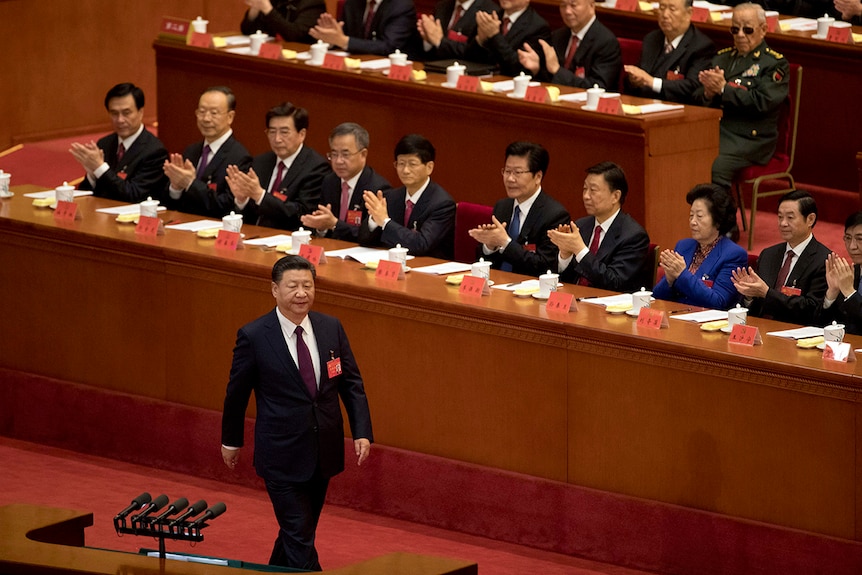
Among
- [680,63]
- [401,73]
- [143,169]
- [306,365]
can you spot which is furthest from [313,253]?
[680,63]

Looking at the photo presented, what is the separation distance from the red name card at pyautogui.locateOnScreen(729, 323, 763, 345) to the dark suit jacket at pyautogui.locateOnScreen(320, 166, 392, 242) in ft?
6.45

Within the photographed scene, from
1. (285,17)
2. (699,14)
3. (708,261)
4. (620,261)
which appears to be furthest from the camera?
(285,17)

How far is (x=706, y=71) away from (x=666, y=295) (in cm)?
212

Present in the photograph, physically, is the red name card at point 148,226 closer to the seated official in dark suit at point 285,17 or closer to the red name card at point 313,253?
the red name card at point 313,253

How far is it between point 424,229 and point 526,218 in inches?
16.7

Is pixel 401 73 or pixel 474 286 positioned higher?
pixel 401 73

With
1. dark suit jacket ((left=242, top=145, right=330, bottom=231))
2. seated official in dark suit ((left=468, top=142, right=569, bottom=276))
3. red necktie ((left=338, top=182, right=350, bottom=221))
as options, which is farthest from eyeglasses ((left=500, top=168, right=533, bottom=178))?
dark suit jacket ((left=242, top=145, right=330, bottom=231))

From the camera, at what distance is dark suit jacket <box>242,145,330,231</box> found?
285 inches

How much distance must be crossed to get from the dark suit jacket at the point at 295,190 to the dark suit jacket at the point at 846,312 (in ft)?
7.83

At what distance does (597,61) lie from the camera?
28.0 ft

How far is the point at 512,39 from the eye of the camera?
29.1 ft

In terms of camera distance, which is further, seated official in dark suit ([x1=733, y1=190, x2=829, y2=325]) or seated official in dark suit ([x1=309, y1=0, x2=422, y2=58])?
seated official in dark suit ([x1=309, y1=0, x2=422, y2=58])

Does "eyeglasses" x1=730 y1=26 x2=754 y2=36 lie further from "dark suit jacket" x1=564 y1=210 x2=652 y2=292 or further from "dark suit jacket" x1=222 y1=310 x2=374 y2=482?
"dark suit jacket" x1=222 y1=310 x2=374 y2=482

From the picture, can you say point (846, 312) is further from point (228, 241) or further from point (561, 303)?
point (228, 241)
